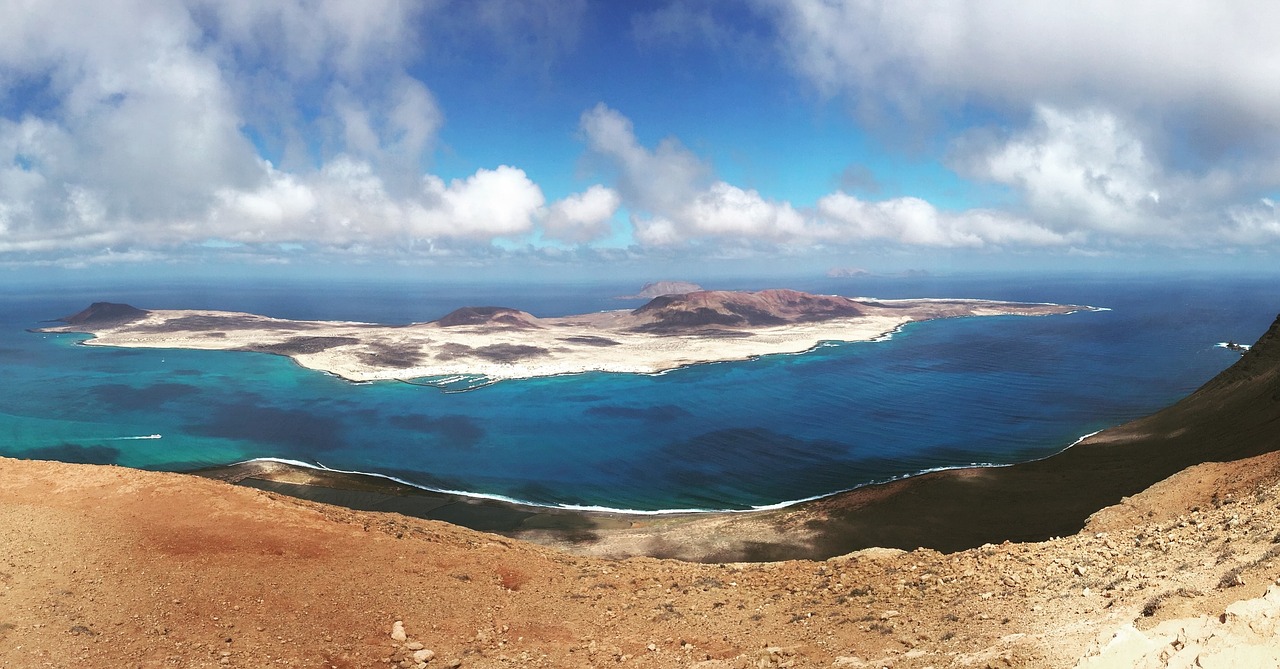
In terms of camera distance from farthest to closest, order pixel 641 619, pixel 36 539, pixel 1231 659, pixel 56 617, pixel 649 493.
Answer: pixel 649 493 → pixel 36 539 → pixel 641 619 → pixel 56 617 → pixel 1231 659

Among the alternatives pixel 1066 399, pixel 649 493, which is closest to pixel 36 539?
pixel 649 493

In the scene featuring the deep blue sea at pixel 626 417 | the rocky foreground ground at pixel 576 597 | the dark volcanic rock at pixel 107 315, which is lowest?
the deep blue sea at pixel 626 417

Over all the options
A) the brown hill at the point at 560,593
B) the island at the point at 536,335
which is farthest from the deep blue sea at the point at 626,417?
the brown hill at the point at 560,593

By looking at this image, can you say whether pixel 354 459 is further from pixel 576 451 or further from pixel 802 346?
pixel 802 346

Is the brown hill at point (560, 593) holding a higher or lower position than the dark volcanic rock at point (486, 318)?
lower

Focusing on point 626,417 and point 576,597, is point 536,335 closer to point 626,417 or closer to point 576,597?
point 626,417

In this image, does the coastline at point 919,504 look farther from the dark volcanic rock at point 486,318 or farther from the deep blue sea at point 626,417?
the dark volcanic rock at point 486,318

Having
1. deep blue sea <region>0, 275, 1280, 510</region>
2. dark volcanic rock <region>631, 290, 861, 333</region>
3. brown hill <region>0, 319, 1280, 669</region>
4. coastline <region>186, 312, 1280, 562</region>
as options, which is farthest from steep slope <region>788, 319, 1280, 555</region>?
dark volcanic rock <region>631, 290, 861, 333</region>

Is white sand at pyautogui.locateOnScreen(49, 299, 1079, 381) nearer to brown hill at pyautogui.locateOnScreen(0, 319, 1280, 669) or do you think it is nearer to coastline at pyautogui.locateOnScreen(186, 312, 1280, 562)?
coastline at pyautogui.locateOnScreen(186, 312, 1280, 562)
